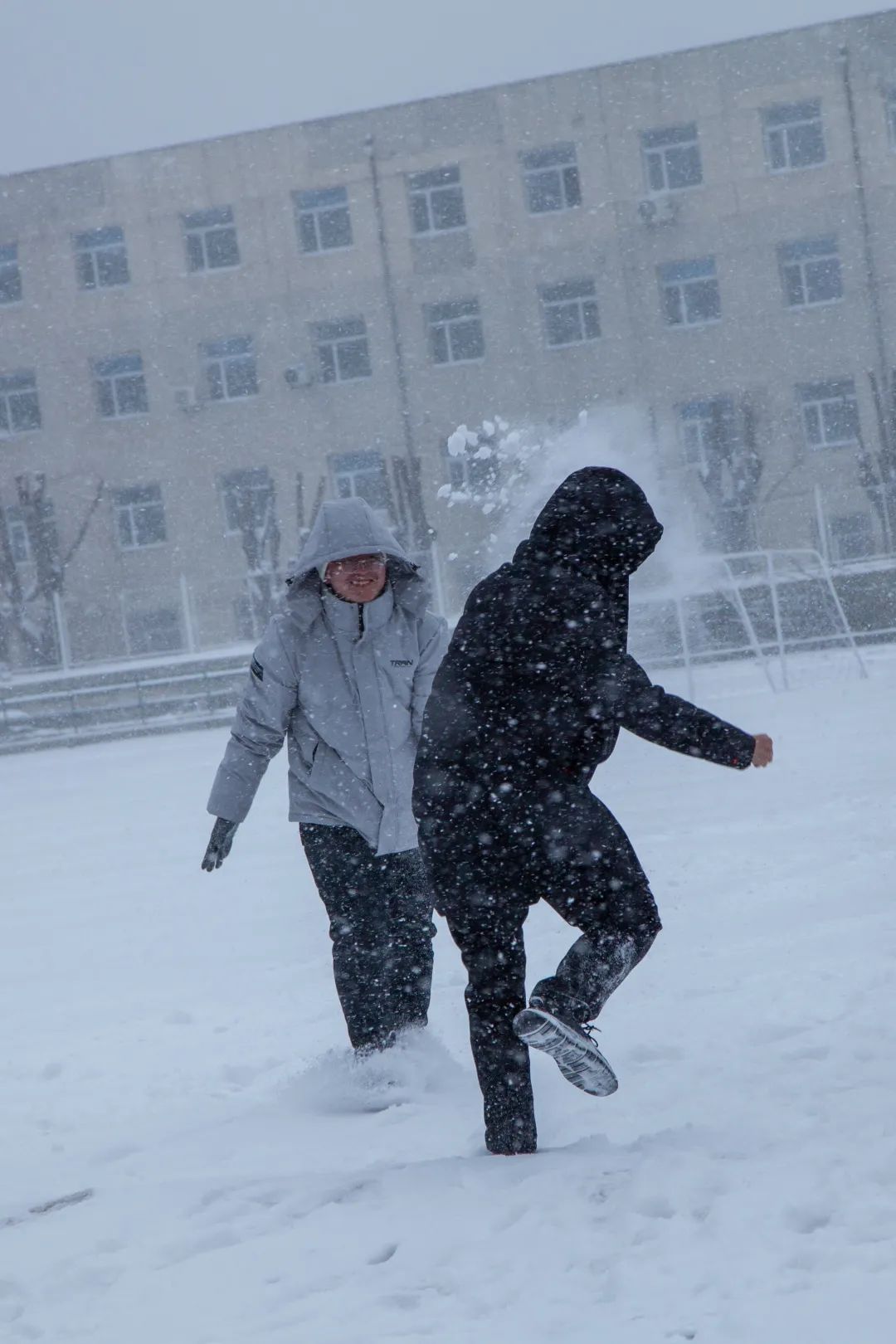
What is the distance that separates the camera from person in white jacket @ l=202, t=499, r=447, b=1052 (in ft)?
14.8

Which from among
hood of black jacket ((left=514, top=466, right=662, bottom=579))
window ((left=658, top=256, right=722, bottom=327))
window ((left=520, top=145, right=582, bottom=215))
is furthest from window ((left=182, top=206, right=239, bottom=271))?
hood of black jacket ((left=514, top=466, right=662, bottom=579))

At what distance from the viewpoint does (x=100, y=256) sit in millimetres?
33000

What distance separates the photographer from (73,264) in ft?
108

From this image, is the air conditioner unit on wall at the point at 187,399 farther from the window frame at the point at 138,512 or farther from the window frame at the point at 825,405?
the window frame at the point at 825,405

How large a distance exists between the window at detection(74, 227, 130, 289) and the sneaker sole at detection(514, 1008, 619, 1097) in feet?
103

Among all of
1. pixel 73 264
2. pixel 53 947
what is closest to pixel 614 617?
pixel 53 947

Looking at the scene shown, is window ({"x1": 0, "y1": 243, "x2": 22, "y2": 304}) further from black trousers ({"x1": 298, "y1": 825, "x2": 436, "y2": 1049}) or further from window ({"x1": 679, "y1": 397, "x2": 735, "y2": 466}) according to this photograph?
black trousers ({"x1": 298, "y1": 825, "x2": 436, "y2": 1049})

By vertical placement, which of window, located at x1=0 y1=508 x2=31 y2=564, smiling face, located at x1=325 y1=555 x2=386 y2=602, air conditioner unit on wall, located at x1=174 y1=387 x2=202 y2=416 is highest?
air conditioner unit on wall, located at x1=174 y1=387 x2=202 y2=416

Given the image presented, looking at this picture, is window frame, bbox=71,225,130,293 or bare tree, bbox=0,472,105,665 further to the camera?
window frame, bbox=71,225,130,293

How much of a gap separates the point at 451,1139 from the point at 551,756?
111 centimetres

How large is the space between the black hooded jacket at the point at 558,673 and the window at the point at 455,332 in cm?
2874

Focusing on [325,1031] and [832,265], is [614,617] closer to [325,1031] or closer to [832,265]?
[325,1031]

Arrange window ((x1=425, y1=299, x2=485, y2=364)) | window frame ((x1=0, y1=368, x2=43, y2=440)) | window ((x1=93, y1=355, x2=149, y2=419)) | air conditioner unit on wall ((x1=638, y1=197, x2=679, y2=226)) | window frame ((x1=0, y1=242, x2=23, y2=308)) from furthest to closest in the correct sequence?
window frame ((x1=0, y1=242, x2=23, y2=308))
window frame ((x1=0, y1=368, x2=43, y2=440))
window ((x1=93, y1=355, x2=149, y2=419))
window ((x1=425, y1=299, x2=485, y2=364))
air conditioner unit on wall ((x1=638, y1=197, x2=679, y2=226))

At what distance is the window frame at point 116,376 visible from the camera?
108 ft
